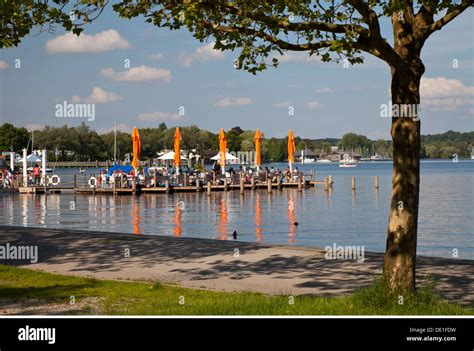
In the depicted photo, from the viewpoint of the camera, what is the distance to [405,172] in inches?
379

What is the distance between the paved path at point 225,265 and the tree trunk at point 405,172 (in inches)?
62.9

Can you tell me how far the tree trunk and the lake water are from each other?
43.4 ft

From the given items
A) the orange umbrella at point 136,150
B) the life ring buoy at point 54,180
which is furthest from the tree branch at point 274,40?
the life ring buoy at point 54,180

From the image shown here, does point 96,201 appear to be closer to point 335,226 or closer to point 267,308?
point 335,226

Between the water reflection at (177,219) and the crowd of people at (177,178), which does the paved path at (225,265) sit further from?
the crowd of people at (177,178)

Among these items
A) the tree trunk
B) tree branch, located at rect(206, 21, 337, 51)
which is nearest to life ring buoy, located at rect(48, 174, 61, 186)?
tree branch, located at rect(206, 21, 337, 51)

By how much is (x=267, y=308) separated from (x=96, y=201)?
4154 cm

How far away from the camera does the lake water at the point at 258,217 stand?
27281mm

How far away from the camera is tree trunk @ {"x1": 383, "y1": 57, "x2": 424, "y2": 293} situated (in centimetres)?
959

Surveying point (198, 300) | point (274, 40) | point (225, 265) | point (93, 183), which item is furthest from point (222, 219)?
point (93, 183)
